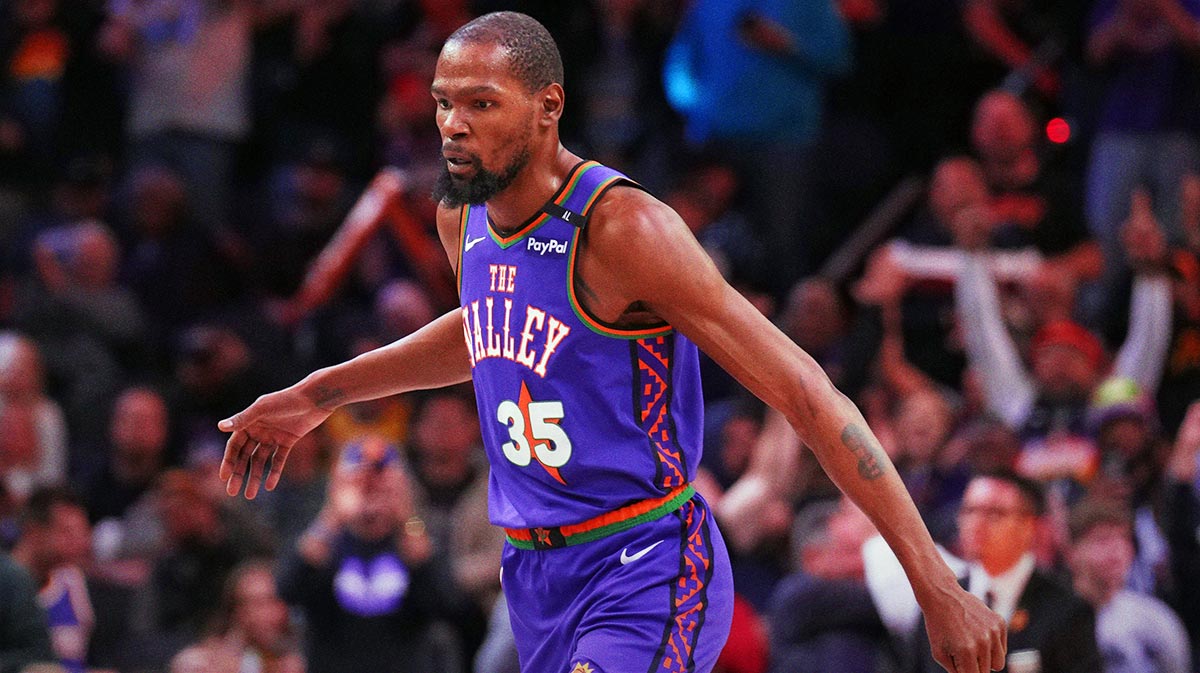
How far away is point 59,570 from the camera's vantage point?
8.45 meters

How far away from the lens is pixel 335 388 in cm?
494

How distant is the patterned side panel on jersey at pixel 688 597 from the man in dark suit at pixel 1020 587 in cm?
254

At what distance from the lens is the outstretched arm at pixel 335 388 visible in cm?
483

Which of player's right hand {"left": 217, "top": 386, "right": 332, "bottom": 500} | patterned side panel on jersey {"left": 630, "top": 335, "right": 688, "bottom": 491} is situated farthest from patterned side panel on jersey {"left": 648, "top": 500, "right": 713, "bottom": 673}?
player's right hand {"left": 217, "top": 386, "right": 332, "bottom": 500}

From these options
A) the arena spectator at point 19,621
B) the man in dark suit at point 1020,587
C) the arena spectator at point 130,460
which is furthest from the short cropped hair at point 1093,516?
the arena spectator at point 130,460

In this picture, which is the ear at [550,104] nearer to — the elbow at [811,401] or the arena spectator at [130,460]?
the elbow at [811,401]

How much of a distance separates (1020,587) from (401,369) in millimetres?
2916

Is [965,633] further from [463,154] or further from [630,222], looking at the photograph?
[463,154]

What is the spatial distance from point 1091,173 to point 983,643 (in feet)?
22.4

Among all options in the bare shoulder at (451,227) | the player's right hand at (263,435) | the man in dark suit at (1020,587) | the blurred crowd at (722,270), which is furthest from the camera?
the blurred crowd at (722,270)

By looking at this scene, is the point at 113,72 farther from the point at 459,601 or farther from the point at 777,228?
the point at 459,601

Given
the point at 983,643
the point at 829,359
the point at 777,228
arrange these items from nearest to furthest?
the point at 983,643 → the point at 829,359 → the point at 777,228

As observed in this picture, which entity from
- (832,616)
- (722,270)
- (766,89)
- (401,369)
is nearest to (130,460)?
(722,270)

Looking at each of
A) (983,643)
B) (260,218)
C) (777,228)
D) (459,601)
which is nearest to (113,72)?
(260,218)
